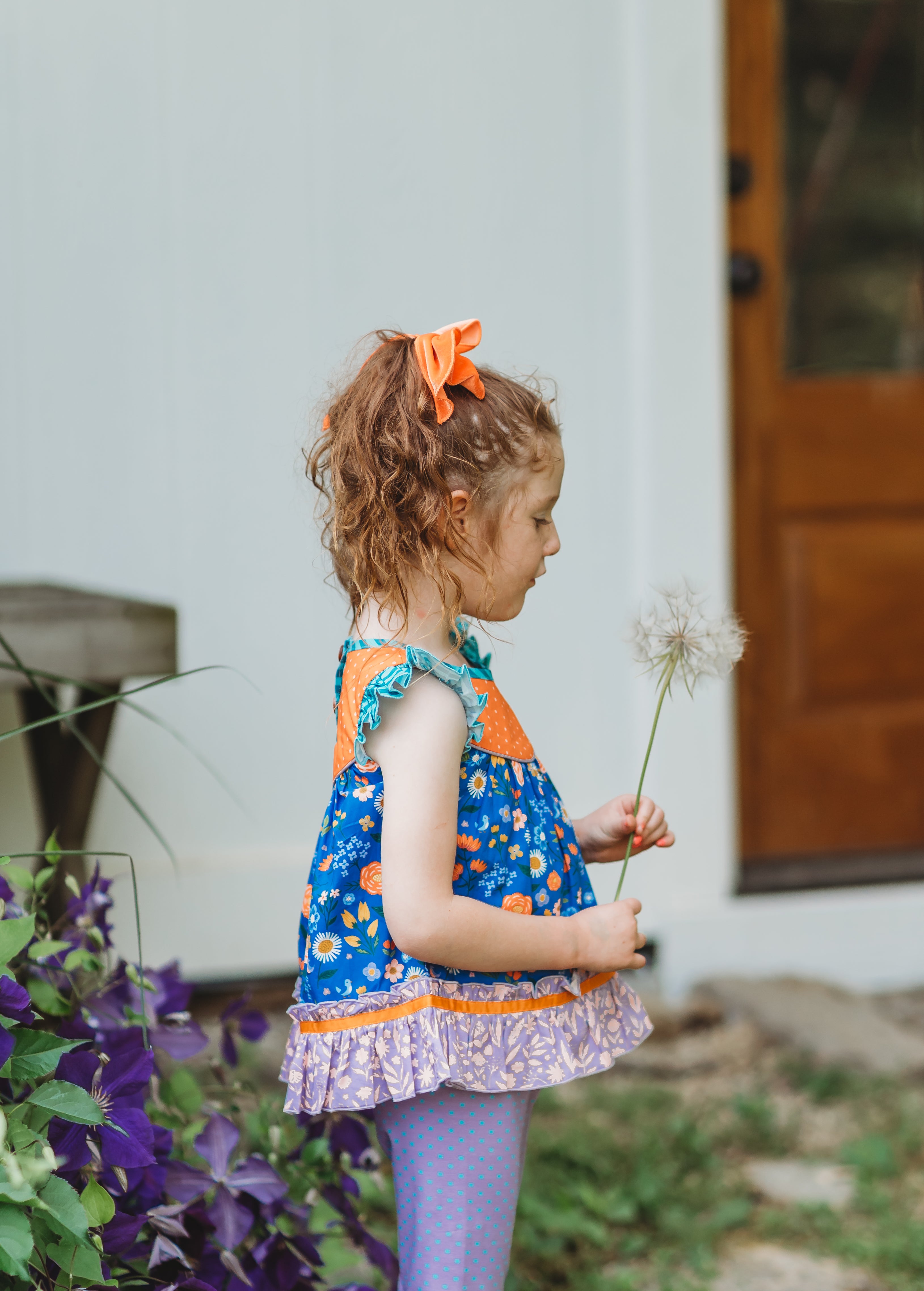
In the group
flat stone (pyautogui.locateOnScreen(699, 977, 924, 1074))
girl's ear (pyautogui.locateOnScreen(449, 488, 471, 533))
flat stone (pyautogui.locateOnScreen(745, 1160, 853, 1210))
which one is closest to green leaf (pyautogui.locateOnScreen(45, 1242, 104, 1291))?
girl's ear (pyautogui.locateOnScreen(449, 488, 471, 533))

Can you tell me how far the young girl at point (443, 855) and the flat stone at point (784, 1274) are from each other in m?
0.71

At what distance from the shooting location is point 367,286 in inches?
93.8

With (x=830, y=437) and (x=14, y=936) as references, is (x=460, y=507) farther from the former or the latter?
(x=830, y=437)

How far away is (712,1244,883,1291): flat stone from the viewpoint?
1565mm

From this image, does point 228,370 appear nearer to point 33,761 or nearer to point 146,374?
point 146,374

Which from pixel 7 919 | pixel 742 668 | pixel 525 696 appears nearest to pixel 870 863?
pixel 742 668

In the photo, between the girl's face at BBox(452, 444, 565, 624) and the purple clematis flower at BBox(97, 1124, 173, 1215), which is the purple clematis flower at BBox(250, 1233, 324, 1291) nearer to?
the purple clematis flower at BBox(97, 1124, 173, 1215)

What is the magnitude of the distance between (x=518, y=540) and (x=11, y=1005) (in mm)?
494

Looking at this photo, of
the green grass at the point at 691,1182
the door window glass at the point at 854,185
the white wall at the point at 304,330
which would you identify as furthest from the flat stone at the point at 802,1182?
the door window glass at the point at 854,185

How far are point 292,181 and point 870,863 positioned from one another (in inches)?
72.1

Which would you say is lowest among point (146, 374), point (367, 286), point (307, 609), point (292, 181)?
point (307, 609)

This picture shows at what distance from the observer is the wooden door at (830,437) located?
2639 millimetres

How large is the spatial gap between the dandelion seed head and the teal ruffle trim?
0.15 meters

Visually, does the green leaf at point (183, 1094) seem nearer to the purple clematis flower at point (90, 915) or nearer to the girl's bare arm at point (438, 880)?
the purple clematis flower at point (90, 915)
